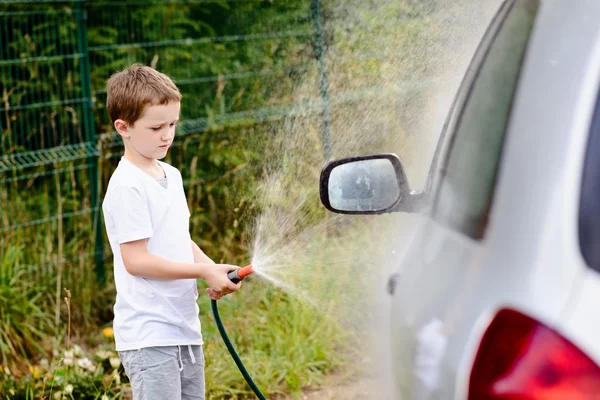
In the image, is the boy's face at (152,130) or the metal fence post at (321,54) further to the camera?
the metal fence post at (321,54)

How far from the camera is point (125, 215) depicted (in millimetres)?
2945

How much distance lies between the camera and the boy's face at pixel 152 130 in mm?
3000

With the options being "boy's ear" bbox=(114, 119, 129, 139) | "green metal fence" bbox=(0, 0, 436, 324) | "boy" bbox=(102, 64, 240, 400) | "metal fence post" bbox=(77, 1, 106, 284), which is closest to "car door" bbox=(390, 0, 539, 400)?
"boy" bbox=(102, 64, 240, 400)

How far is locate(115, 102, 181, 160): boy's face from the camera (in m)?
3.00

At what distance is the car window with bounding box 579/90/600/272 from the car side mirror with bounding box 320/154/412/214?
0.90m

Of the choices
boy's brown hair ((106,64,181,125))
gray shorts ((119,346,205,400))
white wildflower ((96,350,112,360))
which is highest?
boy's brown hair ((106,64,181,125))

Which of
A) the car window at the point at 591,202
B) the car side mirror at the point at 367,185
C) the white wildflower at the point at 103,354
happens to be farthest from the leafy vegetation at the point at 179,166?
the car window at the point at 591,202

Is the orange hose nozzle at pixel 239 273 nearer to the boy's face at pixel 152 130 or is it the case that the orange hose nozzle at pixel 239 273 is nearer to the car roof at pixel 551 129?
the boy's face at pixel 152 130

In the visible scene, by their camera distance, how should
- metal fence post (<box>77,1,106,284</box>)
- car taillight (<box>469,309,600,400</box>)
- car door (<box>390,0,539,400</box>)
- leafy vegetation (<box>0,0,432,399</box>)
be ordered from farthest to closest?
1. metal fence post (<box>77,1,106,284</box>)
2. leafy vegetation (<box>0,0,432,399</box>)
3. car door (<box>390,0,539,400</box>)
4. car taillight (<box>469,309,600,400</box>)

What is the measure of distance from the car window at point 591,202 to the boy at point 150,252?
1599 millimetres

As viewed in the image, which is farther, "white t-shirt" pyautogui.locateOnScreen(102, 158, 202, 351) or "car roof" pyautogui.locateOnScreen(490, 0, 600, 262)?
"white t-shirt" pyautogui.locateOnScreen(102, 158, 202, 351)

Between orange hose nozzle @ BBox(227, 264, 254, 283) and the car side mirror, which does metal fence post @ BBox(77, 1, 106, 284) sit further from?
the car side mirror

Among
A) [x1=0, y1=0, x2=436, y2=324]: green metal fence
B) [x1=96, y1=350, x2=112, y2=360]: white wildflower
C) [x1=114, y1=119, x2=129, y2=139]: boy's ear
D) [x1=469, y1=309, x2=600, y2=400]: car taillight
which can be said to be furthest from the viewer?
[x1=0, y1=0, x2=436, y2=324]: green metal fence

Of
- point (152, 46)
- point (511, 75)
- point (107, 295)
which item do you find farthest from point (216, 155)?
point (511, 75)
